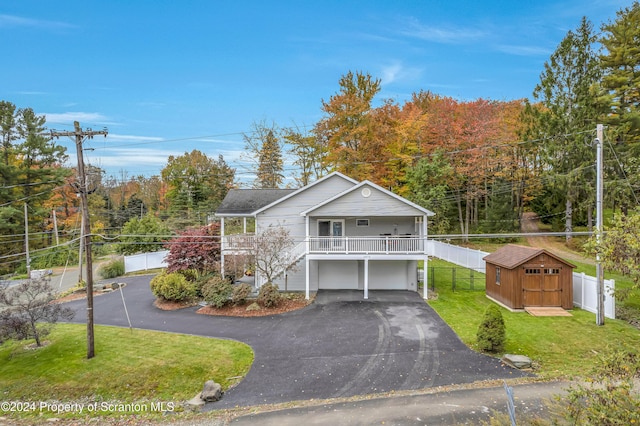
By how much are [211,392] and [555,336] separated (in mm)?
11416

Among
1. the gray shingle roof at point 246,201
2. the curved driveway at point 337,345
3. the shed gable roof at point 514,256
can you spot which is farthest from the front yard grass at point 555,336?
the gray shingle roof at point 246,201

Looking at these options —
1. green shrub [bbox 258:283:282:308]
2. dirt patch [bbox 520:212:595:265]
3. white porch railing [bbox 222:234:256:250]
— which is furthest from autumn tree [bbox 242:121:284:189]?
dirt patch [bbox 520:212:595:265]

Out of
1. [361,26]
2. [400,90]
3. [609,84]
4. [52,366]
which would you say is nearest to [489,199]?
[609,84]

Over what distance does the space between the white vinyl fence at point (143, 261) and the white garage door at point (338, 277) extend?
14028 millimetres

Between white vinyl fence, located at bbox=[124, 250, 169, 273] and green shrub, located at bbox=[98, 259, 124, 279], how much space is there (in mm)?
480

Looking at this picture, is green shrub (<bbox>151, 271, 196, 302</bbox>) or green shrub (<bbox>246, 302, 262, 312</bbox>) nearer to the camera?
green shrub (<bbox>246, 302, 262, 312</bbox>)

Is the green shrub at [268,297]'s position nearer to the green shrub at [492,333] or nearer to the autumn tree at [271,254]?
the autumn tree at [271,254]

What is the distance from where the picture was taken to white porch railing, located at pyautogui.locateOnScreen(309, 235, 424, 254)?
1659 cm

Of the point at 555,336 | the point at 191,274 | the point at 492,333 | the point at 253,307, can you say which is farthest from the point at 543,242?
the point at 191,274

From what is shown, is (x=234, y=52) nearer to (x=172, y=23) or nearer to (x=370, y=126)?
(x=172, y=23)

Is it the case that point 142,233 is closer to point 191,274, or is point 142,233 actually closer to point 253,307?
point 191,274

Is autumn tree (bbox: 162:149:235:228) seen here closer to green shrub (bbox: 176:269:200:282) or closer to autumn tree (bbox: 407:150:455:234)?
green shrub (bbox: 176:269:200:282)

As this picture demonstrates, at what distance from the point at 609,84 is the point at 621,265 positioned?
78.8ft

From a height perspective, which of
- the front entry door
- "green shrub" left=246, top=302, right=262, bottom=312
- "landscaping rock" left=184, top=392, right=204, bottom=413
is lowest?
"landscaping rock" left=184, top=392, right=204, bottom=413
